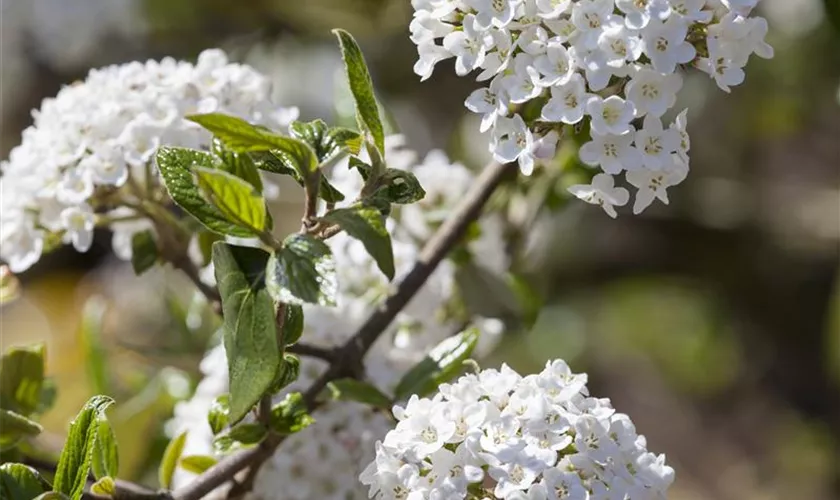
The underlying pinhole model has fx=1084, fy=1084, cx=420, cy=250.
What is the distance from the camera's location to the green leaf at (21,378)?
0.85 m

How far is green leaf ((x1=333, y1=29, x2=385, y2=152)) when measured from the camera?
2.11 feet

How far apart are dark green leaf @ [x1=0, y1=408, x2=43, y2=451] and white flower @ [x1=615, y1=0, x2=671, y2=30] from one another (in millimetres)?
467

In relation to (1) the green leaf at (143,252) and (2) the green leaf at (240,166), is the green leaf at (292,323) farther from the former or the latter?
(1) the green leaf at (143,252)

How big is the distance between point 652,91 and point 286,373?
0.27 m

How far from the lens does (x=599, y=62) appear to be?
61 centimetres

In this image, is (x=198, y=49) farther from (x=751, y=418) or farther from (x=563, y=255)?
(x=751, y=418)

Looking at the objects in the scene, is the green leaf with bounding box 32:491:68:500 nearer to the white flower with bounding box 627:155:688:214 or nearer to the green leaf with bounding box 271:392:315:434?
the green leaf with bounding box 271:392:315:434

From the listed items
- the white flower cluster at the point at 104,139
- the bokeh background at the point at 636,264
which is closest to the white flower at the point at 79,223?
the white flower cluster at the point at 104,139

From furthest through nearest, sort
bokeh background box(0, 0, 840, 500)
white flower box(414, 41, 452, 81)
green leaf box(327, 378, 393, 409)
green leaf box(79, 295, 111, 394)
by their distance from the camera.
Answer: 1. bokeh background box(0, 0, 840, 500)
2. green leaf box(79, 295, 111, 394)
3. green leaf box(327, 378, 393, 409)
4. white flower box(414, 41, 452, 81)

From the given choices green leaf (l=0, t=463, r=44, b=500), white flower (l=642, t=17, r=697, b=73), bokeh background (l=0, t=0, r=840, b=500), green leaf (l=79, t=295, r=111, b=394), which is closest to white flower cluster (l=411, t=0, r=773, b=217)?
white flower (l=642, t=17, r=697, b=73)

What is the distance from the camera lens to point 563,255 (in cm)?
236

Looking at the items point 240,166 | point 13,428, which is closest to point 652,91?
point 240,166

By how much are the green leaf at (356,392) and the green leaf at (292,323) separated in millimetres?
141

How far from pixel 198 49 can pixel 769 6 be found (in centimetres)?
103
